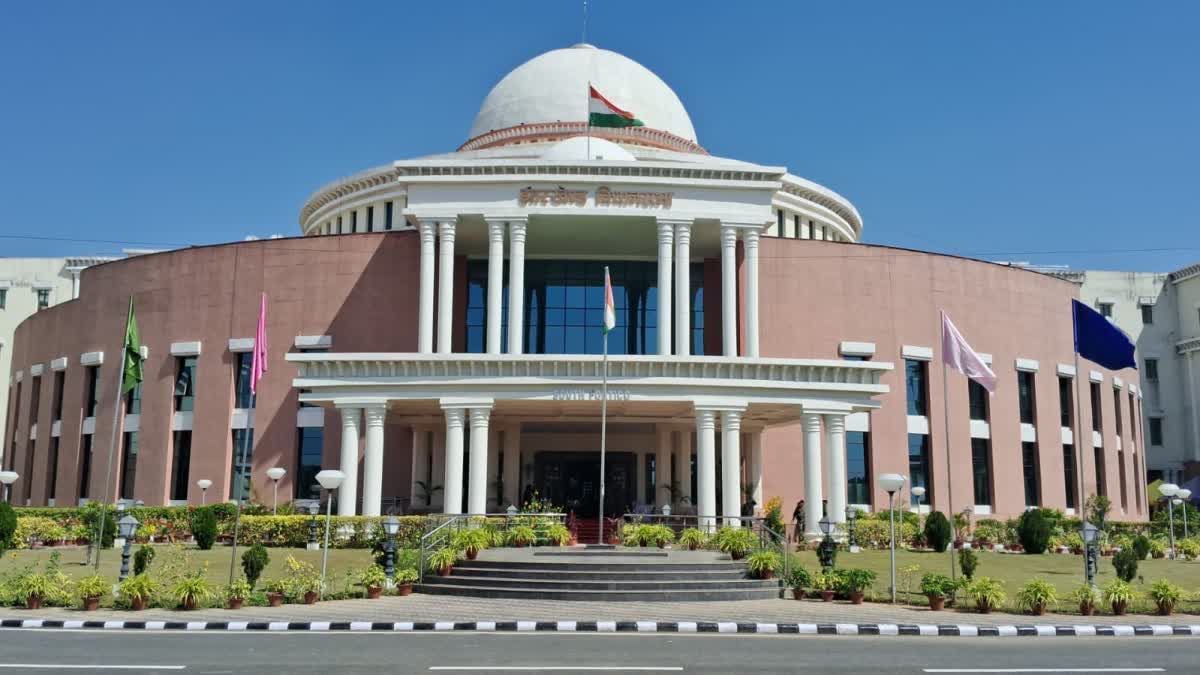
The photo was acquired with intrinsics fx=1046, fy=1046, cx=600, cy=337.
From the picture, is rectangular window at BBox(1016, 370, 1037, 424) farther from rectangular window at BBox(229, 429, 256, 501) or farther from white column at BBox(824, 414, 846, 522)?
rectangular window at BBox(229, 429, 256, 501)

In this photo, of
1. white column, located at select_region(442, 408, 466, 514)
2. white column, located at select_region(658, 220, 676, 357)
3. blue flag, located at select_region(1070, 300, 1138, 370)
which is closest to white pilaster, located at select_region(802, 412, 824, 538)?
white column, located at select_region(658, 220, 676, 357)

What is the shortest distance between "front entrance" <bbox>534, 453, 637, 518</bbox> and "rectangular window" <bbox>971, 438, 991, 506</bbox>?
1444 cm

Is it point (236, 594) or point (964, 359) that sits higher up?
point (964, 359)

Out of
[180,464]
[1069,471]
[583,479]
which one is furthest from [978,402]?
[180,464]

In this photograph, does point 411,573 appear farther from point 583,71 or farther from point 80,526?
point 583,71

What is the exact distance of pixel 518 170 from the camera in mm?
37500

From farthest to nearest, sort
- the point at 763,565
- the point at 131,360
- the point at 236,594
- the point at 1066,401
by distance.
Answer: the point at 1066,401, the point at 131,360, the point at 763,565, the point at 236,594

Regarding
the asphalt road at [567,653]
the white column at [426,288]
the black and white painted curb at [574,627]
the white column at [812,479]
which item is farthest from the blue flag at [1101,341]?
the white column at [426,288]

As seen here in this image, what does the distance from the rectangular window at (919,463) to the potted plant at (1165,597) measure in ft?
72.2

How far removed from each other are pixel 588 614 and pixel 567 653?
4.72 m

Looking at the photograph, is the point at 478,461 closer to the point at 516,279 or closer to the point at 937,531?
the point at 516,279

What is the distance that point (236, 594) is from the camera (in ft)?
63.2

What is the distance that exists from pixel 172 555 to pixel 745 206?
2241cm

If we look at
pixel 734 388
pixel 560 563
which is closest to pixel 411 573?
pixel 560 563
